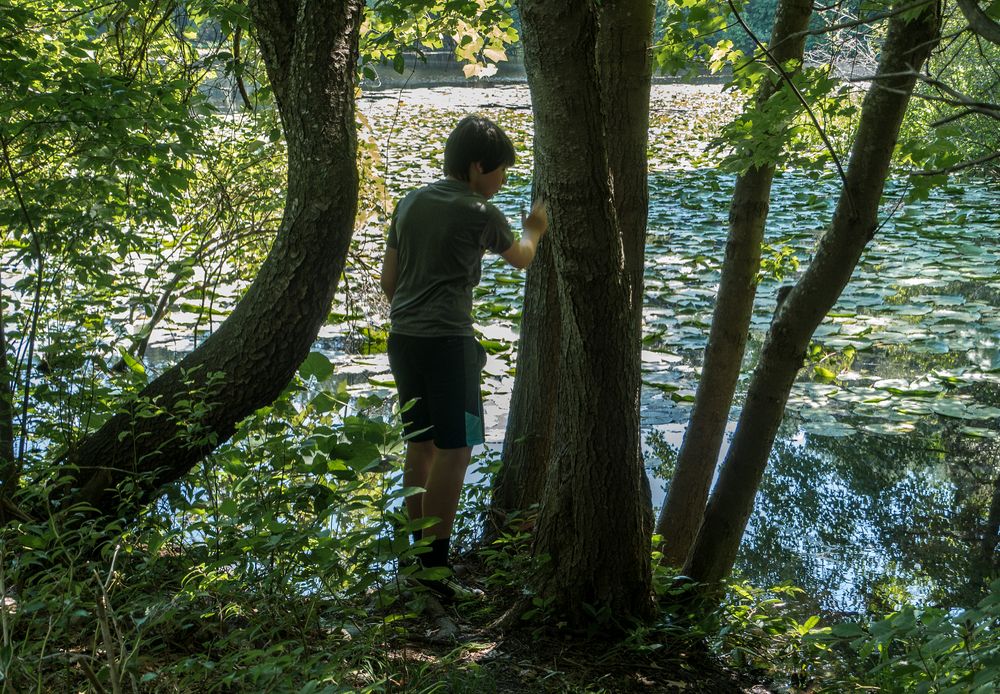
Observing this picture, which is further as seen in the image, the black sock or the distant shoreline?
the distant shoreline

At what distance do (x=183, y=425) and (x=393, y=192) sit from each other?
7.64 metres

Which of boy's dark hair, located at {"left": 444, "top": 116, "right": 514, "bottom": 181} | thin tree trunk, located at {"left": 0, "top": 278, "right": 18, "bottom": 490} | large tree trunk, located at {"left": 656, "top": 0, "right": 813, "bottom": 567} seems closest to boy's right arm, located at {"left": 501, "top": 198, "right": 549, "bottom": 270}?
boy's dark hair, located at {"left": 444, "top": 116, "right": 514, "bottom": 181}

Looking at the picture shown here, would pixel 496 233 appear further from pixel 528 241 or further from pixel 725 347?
pixel 725 347

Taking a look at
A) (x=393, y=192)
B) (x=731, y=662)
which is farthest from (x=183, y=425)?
(x=393, y=192)

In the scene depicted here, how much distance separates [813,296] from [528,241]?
93 centimetres

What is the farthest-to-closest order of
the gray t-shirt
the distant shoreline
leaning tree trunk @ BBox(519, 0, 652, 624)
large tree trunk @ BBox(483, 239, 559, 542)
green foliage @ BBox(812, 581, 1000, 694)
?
the distant shoreline → large tree trunk @ BBox(483, 239, 559, 542) → the gray t-shirt → leaning tree trunk @ BBox(519, 0, 652, 624) → green foliage @ BBox(812, 581, 1000, 694)

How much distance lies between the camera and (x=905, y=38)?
8.93 feet

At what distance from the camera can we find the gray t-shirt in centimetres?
275

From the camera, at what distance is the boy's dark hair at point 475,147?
9.14 ft

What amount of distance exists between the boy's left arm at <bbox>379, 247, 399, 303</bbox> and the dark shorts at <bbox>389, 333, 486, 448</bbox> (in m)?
0.18

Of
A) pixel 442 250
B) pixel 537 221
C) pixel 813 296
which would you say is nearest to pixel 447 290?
pixel 442 250

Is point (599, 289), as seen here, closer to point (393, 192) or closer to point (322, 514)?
point (322, 514)

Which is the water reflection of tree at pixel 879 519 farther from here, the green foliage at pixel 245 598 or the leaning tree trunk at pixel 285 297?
the leaning tree trunk at pixel 285 297

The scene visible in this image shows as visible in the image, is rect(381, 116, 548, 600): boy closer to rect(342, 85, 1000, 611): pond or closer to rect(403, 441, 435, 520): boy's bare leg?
rect(403, 441, 435, 520): boy's bare leg
